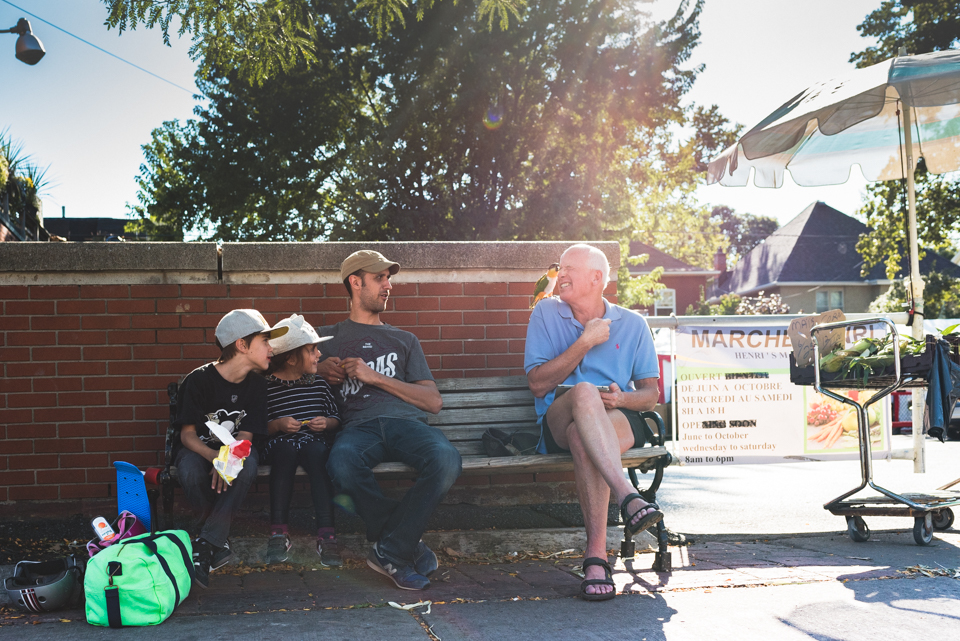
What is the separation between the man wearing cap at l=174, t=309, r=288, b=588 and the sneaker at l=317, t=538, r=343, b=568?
0.43 meters

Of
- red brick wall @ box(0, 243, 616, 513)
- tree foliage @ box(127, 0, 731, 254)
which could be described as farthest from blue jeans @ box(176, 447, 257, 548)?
tree foliage @ box(127, 0, 731, 254)

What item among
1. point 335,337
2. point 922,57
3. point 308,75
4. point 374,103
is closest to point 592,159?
point 374,103

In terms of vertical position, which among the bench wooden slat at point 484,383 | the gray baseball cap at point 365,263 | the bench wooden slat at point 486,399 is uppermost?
the gray baseball cap at point 365,263

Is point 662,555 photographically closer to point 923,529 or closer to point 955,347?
point 923,529

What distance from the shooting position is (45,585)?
3.14m

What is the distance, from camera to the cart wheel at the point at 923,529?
4556 millimetres

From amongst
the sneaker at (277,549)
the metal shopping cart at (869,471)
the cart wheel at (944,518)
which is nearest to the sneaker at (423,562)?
the sneaker at (277,549)

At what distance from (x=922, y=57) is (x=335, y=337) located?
404 cm

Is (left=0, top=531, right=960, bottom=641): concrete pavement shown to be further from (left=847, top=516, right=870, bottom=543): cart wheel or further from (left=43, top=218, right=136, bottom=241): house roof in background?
(left=43, top=218, right=136, bottom=241): house roof in background

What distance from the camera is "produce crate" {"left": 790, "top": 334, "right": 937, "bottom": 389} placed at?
457 centimetres

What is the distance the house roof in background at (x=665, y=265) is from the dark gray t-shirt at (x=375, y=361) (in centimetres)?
3988

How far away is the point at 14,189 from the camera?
53.5ft

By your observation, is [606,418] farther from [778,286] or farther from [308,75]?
[778,286]

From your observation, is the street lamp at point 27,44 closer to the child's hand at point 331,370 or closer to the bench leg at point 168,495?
the child's hand at point 331,370
